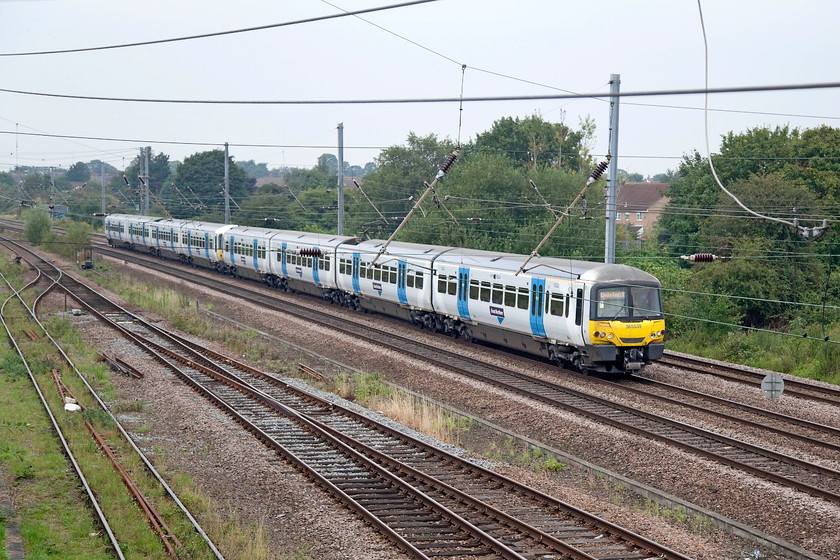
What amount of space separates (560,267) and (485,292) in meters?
3.46

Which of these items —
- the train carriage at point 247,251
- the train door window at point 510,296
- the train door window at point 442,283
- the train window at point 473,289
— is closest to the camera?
the train door window at point 510,296

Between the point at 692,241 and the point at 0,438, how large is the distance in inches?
1571

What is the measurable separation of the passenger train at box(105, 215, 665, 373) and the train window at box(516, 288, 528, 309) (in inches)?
1.1

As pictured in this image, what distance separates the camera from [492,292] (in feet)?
81.9

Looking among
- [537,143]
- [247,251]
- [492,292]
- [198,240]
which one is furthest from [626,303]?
[537,143]

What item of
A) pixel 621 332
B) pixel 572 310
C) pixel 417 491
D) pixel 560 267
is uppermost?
pixel 560 267

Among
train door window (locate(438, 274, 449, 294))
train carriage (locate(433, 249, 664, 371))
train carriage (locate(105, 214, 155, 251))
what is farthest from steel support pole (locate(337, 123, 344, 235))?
train carriage (locate(105, 214, 155, 251))

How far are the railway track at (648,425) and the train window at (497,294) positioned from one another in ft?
6.40

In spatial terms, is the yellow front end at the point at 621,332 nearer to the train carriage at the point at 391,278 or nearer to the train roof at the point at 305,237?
the train carriage at the point at 391,278

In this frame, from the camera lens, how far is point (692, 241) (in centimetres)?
4762

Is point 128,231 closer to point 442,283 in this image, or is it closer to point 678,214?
point 678,214

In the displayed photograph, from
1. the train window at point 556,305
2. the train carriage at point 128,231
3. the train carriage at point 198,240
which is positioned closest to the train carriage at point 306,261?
the train carriage at point 198,240

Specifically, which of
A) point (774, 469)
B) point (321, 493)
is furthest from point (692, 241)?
point (321, 493)

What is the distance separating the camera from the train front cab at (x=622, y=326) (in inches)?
819
